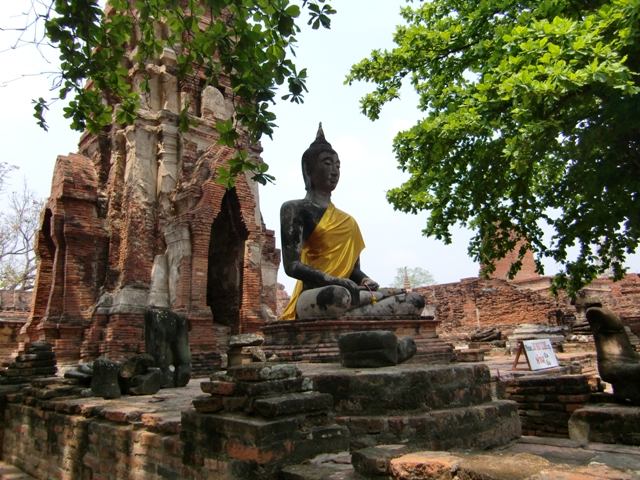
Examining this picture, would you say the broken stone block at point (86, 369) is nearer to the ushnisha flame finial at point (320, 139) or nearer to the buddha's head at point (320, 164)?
the buddha's head at point (320, 164)

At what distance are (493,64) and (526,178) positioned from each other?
176 cm

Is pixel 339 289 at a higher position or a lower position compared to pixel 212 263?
lower

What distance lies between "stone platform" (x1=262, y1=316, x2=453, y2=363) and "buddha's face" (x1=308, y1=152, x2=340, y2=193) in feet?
6.17

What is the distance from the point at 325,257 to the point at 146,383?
8.03ft

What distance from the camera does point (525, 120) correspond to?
582cm

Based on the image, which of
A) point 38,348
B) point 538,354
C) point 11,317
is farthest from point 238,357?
point 11,317

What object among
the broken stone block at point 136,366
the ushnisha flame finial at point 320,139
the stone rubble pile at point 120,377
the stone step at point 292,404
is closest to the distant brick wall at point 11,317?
the stone rubble pile at point 120,377

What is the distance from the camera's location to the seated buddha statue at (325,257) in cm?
545

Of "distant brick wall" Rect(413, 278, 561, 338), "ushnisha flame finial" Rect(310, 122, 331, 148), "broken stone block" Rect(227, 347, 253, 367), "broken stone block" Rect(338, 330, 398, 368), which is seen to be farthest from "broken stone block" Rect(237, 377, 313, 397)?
"distant brick wall" Rect(413, 278, 561, 338)

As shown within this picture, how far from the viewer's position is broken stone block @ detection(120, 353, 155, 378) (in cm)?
552

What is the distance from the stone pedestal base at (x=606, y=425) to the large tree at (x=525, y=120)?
3.28m

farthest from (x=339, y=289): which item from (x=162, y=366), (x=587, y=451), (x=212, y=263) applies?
(x=212, y=263)

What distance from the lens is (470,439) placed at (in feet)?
10.5

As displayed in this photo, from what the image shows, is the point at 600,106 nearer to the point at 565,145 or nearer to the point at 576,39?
the point at 565,145
